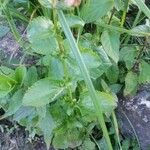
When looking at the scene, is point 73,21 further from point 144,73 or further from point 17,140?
point 17,140

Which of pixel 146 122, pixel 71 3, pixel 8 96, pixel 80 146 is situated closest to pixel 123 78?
pixel 146 122

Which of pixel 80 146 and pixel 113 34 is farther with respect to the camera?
pixel 80 146

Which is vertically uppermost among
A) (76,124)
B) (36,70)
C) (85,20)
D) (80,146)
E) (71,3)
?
(71,3)

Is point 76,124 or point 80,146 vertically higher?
point 76,124

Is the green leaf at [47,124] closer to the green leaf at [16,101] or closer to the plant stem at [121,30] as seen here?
the green leaf at [16,101]

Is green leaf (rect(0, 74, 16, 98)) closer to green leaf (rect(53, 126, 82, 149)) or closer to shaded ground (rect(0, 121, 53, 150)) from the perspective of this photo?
green leaf (rect(53, 126, 82, 149))

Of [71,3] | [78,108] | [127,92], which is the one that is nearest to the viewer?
[71,3]

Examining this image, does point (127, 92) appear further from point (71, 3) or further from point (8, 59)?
point (71, 3)

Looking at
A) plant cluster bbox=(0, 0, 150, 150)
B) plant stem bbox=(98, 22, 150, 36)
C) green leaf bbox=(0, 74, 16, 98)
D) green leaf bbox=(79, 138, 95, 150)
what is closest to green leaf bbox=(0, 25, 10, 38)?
plant cluster bbox=(0, 0, 150, 150)
